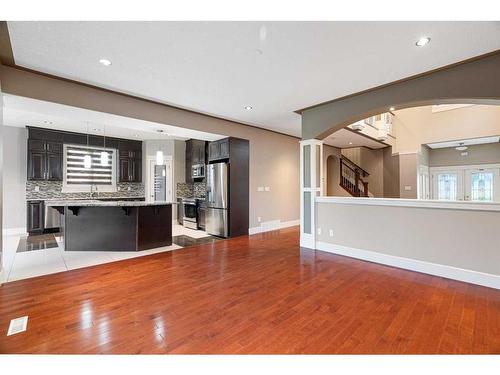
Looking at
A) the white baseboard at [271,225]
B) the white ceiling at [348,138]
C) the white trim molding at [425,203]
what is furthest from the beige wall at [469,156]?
the white trim molding at [425,203]

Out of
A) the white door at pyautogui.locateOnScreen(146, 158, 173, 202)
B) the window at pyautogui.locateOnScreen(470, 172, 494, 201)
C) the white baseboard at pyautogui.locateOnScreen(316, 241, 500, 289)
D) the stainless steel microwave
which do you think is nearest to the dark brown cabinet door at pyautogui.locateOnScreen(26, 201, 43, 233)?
the white door at pyautogui.locateOnScreen(146, 158, 173, 202)

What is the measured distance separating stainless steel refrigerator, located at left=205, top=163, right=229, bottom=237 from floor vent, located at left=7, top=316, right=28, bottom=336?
401 cm

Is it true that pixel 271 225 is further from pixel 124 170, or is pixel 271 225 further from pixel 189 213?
pixel 124 170

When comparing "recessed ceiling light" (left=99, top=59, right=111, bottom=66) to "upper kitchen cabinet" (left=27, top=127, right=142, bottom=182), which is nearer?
"recessed ceiling light" (left=99, top=59, right=111, bottom=66)

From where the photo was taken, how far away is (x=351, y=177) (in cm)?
933

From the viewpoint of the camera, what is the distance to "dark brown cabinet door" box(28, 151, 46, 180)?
244 inches

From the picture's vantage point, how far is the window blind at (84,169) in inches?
275

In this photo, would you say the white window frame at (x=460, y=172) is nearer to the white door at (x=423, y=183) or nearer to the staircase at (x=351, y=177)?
the white door at (x=423, y=183)

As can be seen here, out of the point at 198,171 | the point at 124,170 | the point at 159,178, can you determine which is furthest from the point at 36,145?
the point at 198,171

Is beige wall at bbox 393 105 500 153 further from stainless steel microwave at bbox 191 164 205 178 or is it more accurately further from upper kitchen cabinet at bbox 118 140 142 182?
upper kitchen cabinet at bbox 118 140 142 182

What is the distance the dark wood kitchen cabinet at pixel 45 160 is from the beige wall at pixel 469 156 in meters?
13.1

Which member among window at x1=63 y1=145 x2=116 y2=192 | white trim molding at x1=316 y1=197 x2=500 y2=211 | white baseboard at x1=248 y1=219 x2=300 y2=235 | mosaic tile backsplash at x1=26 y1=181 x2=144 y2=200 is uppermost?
window at x1=63 y1=145 x2=116 y2=192
